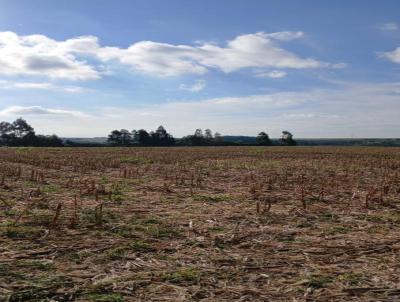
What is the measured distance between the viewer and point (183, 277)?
4863 mm

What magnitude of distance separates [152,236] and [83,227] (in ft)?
3.97

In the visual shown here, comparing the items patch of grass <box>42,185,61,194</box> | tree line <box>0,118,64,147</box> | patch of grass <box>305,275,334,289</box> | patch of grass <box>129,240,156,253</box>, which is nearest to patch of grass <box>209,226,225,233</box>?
patch of grass <box>129,240,156,253</box>

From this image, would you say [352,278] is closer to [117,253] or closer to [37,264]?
[117,253]

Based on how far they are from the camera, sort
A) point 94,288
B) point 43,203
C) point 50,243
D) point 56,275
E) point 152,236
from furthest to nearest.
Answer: point 43,203 → point 152,236 → point 50,243 → point 56,275 → point 94,288

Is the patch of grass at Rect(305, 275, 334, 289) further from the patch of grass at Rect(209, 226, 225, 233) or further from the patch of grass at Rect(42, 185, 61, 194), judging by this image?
the patch of grass at Rect(42, 185, 61, 194)

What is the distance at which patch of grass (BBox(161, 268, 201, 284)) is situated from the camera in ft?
15.7

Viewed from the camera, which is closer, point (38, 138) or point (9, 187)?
point (9, 187)

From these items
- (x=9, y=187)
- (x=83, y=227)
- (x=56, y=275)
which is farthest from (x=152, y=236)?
(x=9, y=187)

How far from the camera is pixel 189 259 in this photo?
5551mm

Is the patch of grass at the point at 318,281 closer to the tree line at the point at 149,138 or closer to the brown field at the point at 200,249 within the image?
the brown field at the point at 200,249

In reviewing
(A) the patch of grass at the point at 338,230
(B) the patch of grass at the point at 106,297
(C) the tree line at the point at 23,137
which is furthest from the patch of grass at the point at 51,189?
(C) the tree line at the point at 23,137

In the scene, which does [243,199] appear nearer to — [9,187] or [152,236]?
[152,236]

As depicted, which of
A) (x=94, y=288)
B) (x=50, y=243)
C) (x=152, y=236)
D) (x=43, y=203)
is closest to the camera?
Answer: (x=94, y=288)

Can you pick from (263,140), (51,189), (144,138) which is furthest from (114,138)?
(51,189)
